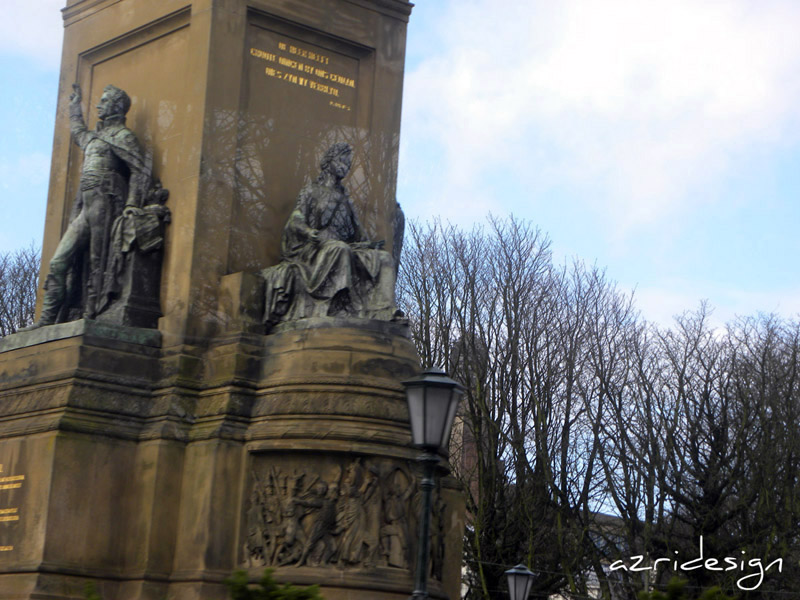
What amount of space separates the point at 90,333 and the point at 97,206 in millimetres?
1920

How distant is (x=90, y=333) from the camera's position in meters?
19.6

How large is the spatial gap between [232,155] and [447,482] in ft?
16.4

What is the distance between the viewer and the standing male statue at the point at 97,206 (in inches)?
811

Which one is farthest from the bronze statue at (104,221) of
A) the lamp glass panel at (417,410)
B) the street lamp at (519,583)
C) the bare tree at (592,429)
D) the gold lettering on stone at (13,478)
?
the bare tree at (592,429)

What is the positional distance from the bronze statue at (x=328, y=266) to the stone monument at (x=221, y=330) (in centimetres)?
3

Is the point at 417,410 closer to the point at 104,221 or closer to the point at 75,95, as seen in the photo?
the point at 104,221

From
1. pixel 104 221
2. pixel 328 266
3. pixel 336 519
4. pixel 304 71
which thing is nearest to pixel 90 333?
pixel 104 221

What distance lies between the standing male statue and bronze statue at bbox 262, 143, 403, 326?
211 cm

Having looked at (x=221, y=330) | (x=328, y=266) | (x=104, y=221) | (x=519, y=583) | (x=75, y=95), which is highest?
(x=75, y=95)

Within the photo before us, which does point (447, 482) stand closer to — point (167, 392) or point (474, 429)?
point (167, 392)

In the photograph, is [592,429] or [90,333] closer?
[90,333]

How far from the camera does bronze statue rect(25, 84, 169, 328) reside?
2041 cm

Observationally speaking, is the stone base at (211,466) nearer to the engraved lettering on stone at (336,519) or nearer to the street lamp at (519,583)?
the engraved lettering on stone at (336,519)

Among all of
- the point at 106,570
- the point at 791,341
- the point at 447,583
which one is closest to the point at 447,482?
the point at 447,583
